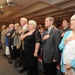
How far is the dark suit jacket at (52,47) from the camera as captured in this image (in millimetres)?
2070

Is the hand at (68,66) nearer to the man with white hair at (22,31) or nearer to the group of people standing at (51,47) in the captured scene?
the group of people standing at (51,47)

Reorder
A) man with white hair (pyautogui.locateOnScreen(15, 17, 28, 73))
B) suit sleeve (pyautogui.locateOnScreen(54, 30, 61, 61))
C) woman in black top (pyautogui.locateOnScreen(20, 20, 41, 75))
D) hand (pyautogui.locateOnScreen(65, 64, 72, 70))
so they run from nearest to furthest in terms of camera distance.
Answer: hand (pyautogui.locateOnScreen(65, 64, 72, 70)) < suit sleeve (pyautogui.locateOnScreen(54, 30, 61, 61)) < woman in black top (pyautogui.locateOnScreen(20, 20, 41, 75)) < man with white hair (pyautogui.locateOnScreen(15, 17, 28, 73))

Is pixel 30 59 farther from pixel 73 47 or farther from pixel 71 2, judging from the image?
pixel 71 2

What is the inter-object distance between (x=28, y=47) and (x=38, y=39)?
253mm

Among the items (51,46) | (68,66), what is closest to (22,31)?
(51,46)

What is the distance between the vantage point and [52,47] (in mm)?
2107

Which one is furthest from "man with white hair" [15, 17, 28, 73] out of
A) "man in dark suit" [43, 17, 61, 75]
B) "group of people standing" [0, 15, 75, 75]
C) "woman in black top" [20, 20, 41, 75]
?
"man in dark suit" [43, 17, 61, 75]

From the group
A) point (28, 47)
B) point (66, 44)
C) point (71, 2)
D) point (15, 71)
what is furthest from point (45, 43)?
point (71, 2)

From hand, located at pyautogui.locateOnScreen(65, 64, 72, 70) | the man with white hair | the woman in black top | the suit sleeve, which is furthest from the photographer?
the man with white hair

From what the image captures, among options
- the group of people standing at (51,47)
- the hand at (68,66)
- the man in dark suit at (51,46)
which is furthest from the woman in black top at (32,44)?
the hand at (68,66)

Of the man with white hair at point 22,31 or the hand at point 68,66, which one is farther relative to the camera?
the man with white hair at point 22,31

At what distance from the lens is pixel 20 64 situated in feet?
12.2

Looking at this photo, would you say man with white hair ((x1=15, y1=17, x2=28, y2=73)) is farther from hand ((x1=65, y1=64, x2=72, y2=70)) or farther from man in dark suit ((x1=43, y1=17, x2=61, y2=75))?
hand ((x1=65, y1=64, x2=72, y2=70))

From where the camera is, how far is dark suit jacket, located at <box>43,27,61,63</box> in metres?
2.07
